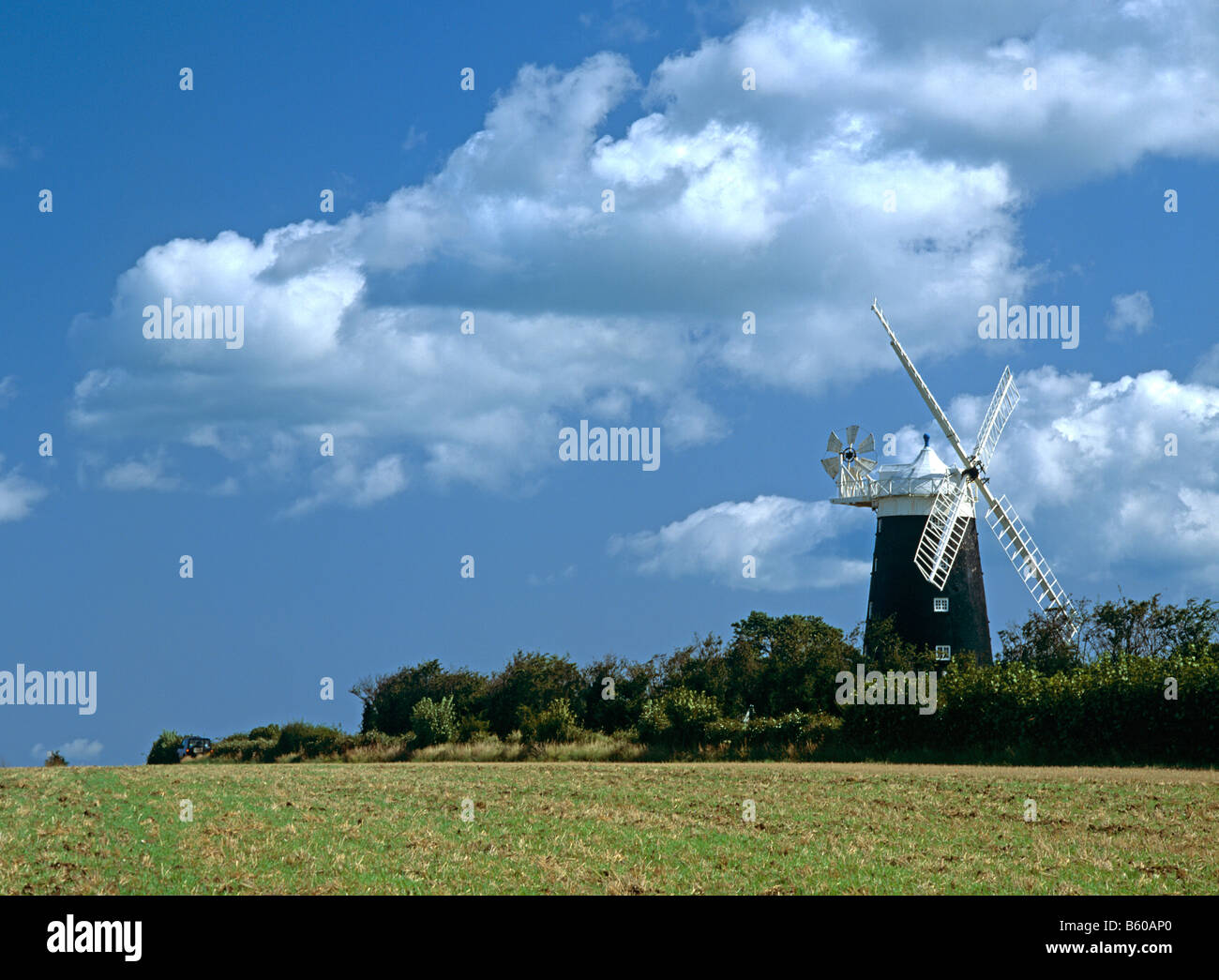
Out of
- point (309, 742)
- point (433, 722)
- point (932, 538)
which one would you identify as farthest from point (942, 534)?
point (309, 742)

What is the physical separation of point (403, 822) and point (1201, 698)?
26735 millimetres

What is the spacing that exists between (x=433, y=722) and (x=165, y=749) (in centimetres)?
1630

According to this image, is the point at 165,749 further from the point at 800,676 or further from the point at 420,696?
the point at 800,676

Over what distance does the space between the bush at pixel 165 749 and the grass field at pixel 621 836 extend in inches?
1142

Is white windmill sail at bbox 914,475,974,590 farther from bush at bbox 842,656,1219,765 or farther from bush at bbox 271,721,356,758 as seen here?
bush at bbox 271,721,356,758

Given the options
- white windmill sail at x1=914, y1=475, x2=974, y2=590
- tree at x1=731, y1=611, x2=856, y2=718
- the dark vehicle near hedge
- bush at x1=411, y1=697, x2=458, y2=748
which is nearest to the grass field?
tree at x1=731, y1=611, x2=856, y2=718

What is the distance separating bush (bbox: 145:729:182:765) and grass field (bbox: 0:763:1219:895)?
29.0 metres

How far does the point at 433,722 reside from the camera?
4956 centimetres

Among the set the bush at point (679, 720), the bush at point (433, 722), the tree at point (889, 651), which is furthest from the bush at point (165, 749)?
the tree at point (889, 651)

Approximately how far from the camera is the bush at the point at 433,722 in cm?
4922

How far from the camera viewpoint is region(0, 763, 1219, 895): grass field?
13.2 meters

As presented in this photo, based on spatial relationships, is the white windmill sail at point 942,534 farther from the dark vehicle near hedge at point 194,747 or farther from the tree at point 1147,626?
the dark vehicle near hedge at point 194,747
